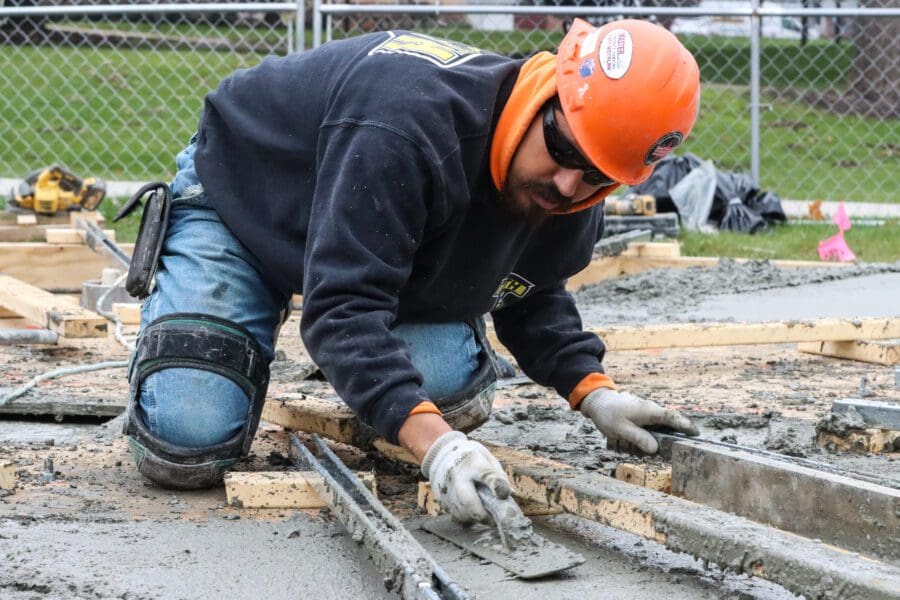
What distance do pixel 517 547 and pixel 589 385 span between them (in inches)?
34.4

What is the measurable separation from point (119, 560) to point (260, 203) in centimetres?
99

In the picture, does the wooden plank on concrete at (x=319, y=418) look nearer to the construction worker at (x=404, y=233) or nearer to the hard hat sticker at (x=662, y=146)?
→ the construction worker at (x=404, y=233)

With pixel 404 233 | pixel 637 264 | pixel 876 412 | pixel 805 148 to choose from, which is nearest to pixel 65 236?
pixel 637 264

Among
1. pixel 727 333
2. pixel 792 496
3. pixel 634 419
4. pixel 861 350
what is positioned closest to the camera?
pixel 792 496

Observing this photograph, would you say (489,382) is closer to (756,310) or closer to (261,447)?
(261,447)

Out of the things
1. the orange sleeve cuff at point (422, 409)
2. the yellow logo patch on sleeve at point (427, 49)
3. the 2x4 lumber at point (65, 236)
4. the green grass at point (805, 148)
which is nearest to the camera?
the orange sleeve cuff at point (422, 409)

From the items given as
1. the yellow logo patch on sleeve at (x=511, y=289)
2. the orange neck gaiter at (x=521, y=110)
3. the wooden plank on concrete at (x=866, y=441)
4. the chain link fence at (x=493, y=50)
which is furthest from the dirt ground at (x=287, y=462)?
the chain link fence at (x=493, y=50)

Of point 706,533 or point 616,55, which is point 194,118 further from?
point 706,533

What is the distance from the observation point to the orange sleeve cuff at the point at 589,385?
317 centimetres

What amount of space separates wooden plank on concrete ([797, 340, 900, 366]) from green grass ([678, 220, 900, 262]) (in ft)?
8.63

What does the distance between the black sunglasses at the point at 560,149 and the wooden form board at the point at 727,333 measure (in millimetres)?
1554

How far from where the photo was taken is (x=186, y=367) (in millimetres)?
3059

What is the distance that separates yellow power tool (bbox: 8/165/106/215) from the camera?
23.6 feet

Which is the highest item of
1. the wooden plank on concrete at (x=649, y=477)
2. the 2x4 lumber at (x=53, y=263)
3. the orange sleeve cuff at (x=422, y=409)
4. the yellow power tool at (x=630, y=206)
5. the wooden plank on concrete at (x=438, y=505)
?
the orange sleeve cuff at (x=422, y=409)
